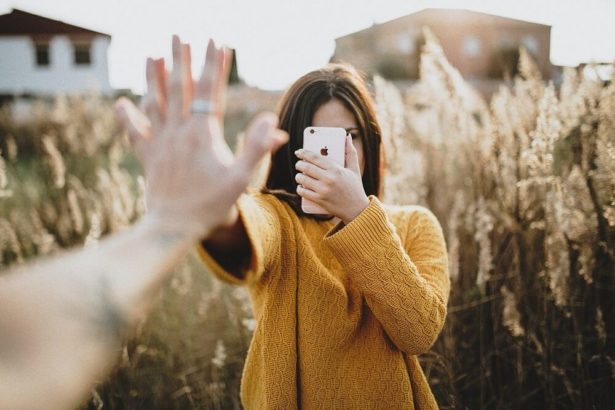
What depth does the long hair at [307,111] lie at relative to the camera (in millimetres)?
1261

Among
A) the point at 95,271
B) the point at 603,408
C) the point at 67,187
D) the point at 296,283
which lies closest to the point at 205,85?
the point at 95,271

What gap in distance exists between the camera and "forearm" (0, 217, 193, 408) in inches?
12.6

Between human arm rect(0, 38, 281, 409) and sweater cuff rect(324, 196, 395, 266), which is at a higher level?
human arm rect(0, 38, 281, 409)

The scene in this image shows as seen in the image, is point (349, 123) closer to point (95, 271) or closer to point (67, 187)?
point (95, 271)

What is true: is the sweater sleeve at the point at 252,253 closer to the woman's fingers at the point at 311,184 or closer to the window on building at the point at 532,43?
the woman's fingers at the point at 311,184

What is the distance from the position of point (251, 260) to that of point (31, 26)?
28.3 m

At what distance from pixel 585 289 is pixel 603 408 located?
0.49m

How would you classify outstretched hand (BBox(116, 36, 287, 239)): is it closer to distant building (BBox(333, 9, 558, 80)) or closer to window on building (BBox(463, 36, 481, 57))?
distant building (BBox(333, 9, 558, 80))

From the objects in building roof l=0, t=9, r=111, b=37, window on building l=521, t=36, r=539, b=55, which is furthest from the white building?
window on building l=521, t=36, r=539, b=55

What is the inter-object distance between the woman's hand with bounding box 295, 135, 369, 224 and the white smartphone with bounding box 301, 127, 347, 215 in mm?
138

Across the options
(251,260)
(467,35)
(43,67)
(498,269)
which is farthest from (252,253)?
(467,35)

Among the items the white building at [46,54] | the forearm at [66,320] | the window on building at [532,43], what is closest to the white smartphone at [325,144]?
the forearm at [66,320]

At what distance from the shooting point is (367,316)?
1.20m

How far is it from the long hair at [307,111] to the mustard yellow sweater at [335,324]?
0.11 m
